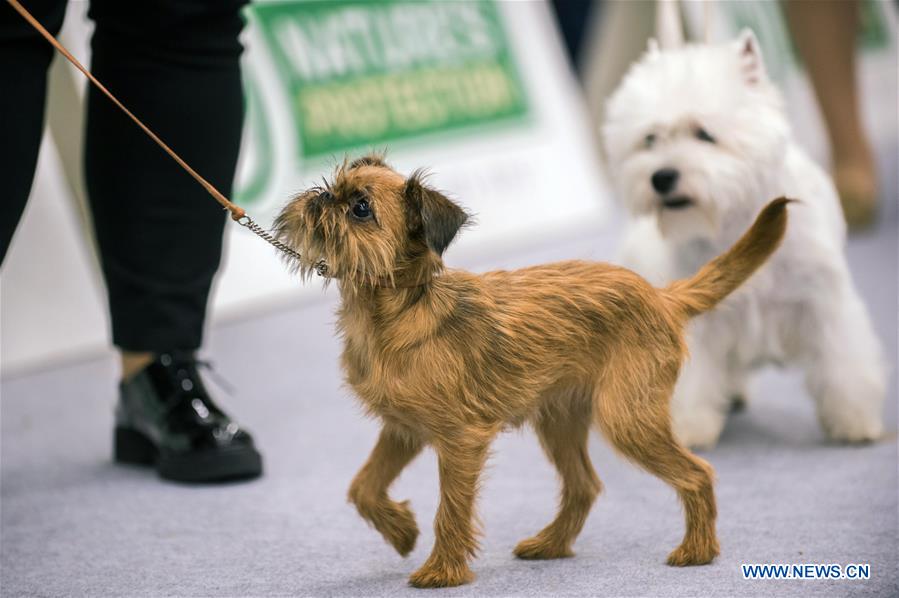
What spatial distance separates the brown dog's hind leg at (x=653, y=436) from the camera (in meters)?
1.49

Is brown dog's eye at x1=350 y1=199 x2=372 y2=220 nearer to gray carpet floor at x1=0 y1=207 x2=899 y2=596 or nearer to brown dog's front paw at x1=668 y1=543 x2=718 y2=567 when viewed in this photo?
gray carpet floor at x1=0 y1=207 x2=899 y2=596

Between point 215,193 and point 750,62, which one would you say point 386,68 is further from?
point 215,193

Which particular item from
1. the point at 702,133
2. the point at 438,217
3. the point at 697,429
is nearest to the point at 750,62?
the point at 702,133

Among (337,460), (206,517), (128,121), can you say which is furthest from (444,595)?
(128,121)

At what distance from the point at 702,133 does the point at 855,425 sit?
0.69m

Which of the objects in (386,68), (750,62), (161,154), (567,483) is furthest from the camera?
(386,68)

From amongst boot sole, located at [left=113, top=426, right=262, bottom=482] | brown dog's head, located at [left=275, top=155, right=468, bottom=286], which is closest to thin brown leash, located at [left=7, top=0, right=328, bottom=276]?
brown dog's head, located at [left=275, top=155, right=468, bottom=286]

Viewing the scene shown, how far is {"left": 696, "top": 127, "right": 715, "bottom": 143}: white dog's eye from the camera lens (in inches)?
93.7

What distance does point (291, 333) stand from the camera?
11.8 feet

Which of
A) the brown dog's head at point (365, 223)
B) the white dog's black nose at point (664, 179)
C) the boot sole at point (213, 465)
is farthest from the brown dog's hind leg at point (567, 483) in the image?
the white dog's black nose at point (664, 179)

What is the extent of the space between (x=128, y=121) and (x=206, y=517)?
0.75 metres

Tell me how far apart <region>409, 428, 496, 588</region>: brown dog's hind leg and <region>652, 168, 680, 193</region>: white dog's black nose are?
1.10 meters

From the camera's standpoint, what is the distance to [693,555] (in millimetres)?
1546

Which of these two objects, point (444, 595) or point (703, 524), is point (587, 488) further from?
point (444, 595)
